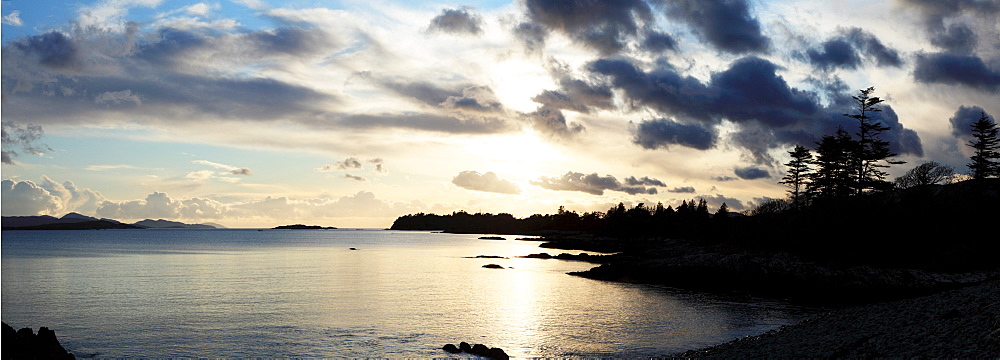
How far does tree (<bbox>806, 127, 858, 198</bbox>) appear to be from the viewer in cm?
9188

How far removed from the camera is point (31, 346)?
24.4m

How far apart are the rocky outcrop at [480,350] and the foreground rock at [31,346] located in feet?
56.5

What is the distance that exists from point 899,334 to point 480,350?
17730 mm

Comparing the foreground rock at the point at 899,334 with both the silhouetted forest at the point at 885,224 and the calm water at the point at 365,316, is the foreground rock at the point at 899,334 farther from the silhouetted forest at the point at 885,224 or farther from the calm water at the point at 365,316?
the silhouetted forest at the point at 885,224

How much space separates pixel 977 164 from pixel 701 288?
63596mm

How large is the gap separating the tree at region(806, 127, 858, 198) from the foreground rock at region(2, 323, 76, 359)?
314ft

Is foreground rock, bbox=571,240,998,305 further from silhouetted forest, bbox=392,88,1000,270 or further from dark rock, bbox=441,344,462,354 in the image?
dark rock, bbox=441,344,462,354

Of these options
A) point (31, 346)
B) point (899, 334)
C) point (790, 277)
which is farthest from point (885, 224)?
point (31, 346)

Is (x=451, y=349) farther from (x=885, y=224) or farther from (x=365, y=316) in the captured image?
(x=885, y=224)

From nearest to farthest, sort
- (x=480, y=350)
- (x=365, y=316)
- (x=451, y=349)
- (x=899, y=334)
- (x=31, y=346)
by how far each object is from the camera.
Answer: (x=899, y=334) < (x=31, y=346) < (x=480, y=350) < (x=451, y=349) < (x=365, y=316)

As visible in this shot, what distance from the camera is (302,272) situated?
282 feet

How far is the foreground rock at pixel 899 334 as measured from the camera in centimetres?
1788

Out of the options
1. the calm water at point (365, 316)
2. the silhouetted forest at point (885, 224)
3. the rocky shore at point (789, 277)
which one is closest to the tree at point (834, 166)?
the silhouetted forest at point (885, 224)

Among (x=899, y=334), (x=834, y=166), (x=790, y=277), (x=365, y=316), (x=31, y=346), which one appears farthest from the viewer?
(x=834, y=166)
